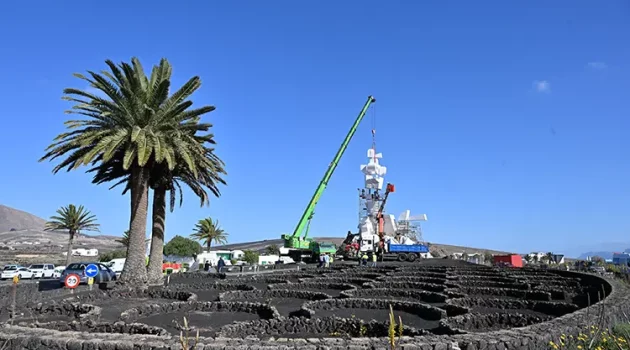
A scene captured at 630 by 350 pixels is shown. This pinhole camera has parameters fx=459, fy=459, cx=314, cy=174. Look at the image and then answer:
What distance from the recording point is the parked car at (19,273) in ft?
121

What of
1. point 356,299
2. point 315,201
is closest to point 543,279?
point 356,299

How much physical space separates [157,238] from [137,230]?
11.6ft

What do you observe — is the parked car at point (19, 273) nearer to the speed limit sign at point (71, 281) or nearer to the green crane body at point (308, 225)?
the speed limit sign at point (71, 281)

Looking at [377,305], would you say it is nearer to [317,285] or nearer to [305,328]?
[305,328]

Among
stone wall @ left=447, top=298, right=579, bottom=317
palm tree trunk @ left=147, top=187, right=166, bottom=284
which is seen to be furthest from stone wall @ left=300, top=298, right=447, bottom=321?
palm tree trunk @ left=147, top=187, right=166, bottom=284

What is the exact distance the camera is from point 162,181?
27.6 meters

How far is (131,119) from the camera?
24156 millimetres

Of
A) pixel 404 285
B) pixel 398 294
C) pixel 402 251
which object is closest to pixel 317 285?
pixel 404 285

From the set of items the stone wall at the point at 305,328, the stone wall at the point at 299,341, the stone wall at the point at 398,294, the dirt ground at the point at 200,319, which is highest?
the stone wall at the point at 299,341

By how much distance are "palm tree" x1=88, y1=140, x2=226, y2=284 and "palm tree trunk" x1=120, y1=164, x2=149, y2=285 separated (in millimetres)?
2094

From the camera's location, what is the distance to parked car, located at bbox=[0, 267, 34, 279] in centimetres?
3675

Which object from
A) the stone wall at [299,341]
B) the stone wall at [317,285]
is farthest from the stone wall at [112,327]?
the stone wall at [317,285]

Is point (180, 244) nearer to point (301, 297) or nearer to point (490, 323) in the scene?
point (301, 297)

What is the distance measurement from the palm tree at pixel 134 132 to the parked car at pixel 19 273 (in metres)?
18.1
